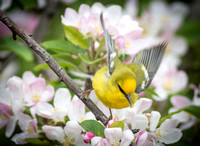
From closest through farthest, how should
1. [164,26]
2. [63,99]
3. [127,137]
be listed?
[127,137]
[63,99]
[164,26]

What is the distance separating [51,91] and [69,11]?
504mm

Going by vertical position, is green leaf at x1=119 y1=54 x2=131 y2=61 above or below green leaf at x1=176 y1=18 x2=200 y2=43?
above

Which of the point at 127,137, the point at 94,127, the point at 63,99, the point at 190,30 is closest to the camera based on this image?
the point at 127,137

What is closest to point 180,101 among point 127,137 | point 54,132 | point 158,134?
point 158,134

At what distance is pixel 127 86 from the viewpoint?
1432 millimetres

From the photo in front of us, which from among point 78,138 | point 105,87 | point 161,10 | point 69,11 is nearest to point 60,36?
point 161,10

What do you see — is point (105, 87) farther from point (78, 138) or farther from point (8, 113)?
point (8, 113)

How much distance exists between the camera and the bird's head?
1.42m

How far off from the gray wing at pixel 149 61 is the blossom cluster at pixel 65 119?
143 millimetres

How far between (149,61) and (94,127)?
56cm

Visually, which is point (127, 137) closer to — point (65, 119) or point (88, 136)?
point (88, 136)

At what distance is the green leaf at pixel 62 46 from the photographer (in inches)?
58.2

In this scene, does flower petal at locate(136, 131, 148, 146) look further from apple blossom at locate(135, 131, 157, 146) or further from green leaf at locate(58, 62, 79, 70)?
green leaf at locate(58, 62, 79, 70)

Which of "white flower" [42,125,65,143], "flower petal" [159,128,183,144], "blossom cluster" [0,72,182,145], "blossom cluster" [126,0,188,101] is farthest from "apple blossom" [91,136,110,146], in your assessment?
"blossom cluster" [126,0,188,101]
